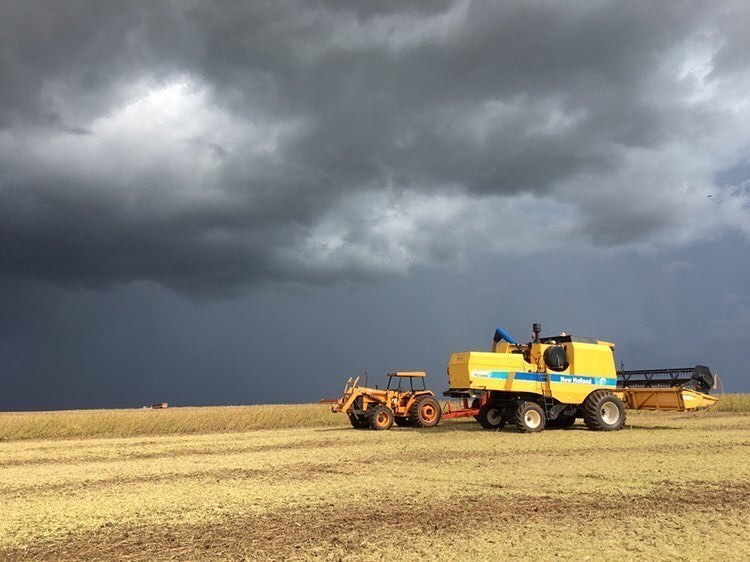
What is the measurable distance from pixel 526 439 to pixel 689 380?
8.65 metres

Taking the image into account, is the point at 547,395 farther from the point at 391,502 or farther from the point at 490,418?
the point at 391,502

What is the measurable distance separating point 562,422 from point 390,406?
6.04 meters

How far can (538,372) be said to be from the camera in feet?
65.5

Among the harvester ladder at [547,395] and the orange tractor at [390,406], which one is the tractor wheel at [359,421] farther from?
the harvester ladder at [547,395]

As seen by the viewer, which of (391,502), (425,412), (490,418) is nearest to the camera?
(391,502)

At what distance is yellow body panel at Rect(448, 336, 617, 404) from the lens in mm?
19500

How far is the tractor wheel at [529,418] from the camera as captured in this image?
19219 millimetres

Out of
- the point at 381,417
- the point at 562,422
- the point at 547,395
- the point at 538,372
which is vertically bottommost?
the point at 562,422

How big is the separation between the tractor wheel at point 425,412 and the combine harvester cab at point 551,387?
5.89 ft

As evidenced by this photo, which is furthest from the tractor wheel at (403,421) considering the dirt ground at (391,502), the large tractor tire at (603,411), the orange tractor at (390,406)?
the dirt ground at (391,502)

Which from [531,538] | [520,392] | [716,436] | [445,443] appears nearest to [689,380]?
[716,436]

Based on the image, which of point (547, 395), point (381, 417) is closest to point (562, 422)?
point (547, 395)

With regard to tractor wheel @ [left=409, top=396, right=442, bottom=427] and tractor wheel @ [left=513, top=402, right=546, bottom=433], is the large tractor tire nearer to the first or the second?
tractor wheel @ [left=513, top=402, right=546, bottom=433]

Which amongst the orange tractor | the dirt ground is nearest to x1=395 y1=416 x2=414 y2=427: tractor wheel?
the orange tractor
